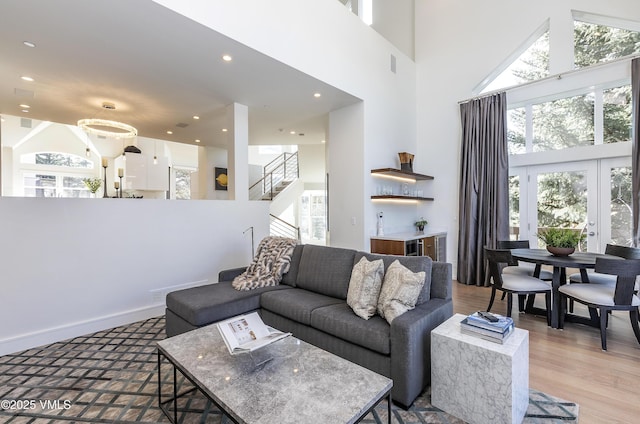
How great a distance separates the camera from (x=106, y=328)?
3.46 m

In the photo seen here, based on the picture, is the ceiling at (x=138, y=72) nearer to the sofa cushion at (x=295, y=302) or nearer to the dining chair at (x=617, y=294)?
the sofa cushion at (x=295, y=302)

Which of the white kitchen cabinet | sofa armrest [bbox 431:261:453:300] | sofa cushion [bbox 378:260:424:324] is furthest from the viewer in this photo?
the white kitchen cabinet

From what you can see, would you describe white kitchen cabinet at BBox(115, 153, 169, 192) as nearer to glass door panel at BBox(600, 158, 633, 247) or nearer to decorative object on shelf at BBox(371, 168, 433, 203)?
decorative object on shelf at BBox(371, 168, 433, 203)

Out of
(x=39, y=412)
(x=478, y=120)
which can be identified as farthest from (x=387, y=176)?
(x=39, y=412)

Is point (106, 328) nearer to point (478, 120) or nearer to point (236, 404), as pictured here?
point (236, 404)

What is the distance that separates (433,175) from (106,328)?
5.93 meters

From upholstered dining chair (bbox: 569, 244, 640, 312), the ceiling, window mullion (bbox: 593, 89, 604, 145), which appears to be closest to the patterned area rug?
upholstered dining chair (bbox: 569, 244, 640, 312)

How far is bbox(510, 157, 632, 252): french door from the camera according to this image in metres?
4.35

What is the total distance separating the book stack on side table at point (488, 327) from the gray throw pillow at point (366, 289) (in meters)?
0.67

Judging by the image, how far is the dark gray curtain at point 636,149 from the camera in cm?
403

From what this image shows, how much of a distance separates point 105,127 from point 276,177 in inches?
251

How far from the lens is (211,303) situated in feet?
9.28

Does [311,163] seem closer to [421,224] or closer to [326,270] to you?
[421,224]

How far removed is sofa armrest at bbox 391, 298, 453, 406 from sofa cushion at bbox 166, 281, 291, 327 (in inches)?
62.6
